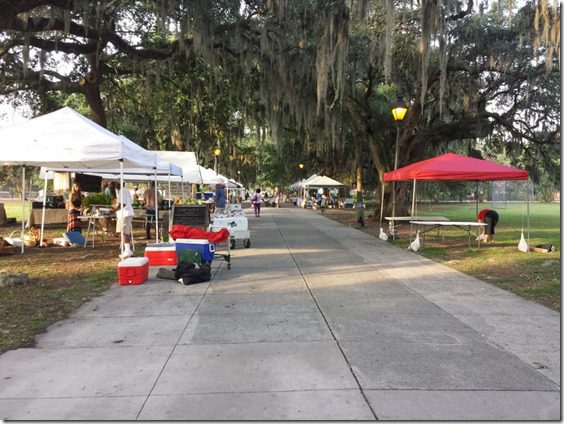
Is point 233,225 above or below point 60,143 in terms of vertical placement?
below

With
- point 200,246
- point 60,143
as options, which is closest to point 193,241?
point 200,246

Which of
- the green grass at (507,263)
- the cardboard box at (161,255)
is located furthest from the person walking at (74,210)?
the green grass at (507,263)

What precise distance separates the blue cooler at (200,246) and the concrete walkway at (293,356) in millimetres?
888

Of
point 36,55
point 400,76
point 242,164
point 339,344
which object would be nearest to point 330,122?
point 400,76

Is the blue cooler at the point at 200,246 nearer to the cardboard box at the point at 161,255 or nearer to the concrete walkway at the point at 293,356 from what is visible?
the cardboard box at the point at 161,255

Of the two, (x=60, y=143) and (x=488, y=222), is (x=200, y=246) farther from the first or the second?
(x=488, y=222)

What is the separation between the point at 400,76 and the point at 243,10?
26.4 feet

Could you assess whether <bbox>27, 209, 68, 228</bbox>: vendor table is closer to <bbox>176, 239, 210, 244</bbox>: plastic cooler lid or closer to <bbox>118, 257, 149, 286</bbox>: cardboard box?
<bbox>176, 239, 210, 244</bbox>: plastic cooler lid

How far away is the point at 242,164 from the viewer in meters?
62.0

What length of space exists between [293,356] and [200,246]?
15.1 ft

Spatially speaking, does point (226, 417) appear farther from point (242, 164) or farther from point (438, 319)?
point (242, 164)

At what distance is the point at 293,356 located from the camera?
460 centimetres

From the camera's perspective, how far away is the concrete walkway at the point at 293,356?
3.54 metres

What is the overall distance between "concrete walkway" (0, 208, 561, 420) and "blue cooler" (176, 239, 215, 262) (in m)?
0.89
